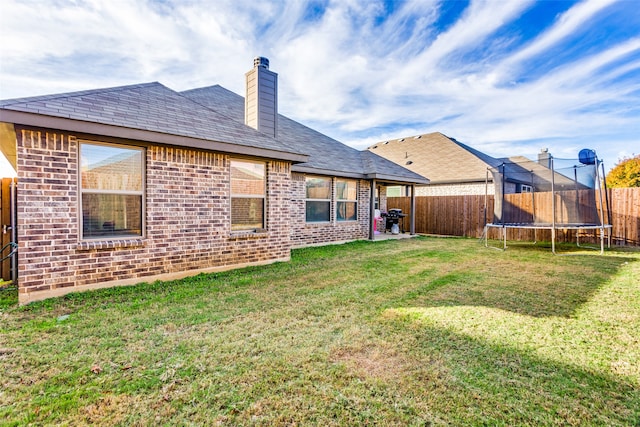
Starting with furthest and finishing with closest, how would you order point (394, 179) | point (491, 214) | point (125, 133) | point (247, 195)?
point (491, 214), point (394, 179), point (247, 195), point (125, 133)

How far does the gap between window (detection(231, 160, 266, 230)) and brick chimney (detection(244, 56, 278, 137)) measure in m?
2.23

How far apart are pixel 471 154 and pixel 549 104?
179 inches

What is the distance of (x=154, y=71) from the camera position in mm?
9469

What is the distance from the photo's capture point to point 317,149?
36.5 ft

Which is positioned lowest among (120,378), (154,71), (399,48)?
(120,378)

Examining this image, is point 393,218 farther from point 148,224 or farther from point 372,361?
point 372,361

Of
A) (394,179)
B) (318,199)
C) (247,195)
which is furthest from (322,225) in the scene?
(247,195)

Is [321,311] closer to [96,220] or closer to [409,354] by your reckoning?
[409,354]

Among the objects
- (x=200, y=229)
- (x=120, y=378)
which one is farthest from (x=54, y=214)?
(x=120, y=378)

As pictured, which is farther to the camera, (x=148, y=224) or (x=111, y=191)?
(x=148, y=224)

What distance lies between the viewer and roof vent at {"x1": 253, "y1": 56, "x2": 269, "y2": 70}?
815 cm

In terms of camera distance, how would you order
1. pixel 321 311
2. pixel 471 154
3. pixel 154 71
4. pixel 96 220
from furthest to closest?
1. pixel 471 154
2. pixel 154 71
3. pixel 96 220
4. pixel 321 311

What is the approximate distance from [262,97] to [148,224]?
4.82 metres

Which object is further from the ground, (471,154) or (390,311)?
(471,154)
